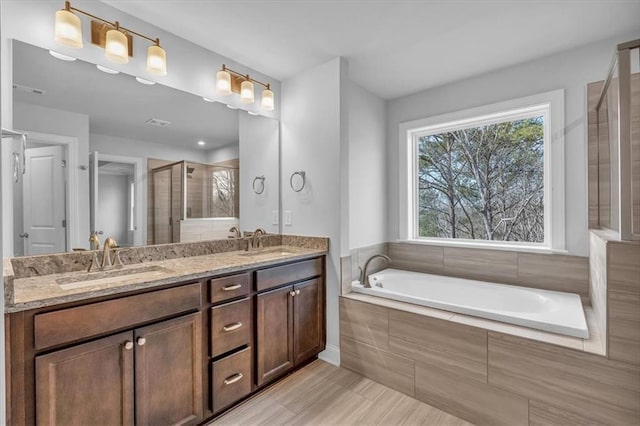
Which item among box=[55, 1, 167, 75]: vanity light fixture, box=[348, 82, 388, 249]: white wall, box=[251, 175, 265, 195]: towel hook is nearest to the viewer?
box=[55, 1, 167, 75]: vanity light fixture

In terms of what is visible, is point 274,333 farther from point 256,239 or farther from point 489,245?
point 489,245

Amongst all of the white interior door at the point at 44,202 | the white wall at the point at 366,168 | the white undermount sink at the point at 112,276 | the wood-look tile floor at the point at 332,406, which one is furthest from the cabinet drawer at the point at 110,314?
the white wall at the point at 366,168

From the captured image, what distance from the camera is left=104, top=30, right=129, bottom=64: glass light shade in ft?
5.96

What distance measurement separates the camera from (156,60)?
6.58 ft

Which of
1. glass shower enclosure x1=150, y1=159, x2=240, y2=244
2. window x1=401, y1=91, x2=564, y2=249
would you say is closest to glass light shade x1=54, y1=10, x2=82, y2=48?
glass shower enclosure x1=150, y1=159, x2=240, y2=244

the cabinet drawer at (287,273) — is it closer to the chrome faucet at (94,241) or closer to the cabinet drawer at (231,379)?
the cabinet drawer at (231,379)

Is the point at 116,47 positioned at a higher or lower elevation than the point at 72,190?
higher

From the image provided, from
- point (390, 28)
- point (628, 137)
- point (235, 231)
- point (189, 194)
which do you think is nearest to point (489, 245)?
point (628, 137)

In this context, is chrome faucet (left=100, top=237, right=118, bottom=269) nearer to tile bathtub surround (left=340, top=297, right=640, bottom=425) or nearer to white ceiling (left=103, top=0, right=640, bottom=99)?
white ceiling (left=103, top=0, right=640, bottom=99)

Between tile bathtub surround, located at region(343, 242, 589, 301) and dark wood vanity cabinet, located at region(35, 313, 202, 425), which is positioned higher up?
tile bathtub surround, located at region(343, 242, 589, 301)

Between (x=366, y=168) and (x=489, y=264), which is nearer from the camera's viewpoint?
(x=489, y=264)

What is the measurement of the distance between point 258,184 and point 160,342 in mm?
1591

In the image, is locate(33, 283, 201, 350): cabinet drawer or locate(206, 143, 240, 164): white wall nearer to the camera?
locate(33, 283, 201, 350): cabinet drawer

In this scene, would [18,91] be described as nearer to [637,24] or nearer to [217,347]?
[217,347]
